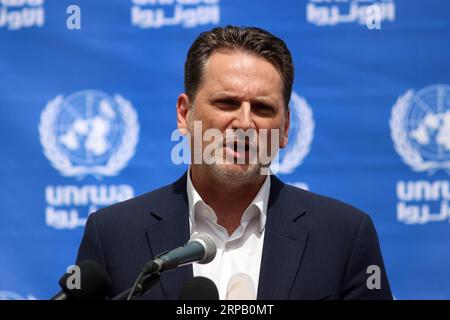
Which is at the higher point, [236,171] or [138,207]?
[236,171]

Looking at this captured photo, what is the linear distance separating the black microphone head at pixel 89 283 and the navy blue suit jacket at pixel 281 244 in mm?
509

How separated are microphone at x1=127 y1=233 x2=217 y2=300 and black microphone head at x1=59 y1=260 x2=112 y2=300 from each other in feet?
0.51

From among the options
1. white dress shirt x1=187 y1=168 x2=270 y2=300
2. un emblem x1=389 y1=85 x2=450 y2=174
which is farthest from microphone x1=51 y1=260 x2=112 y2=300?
un emblem x1=389 y1=85 x2=450 y2=174

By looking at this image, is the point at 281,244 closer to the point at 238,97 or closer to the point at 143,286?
the point at 238,97

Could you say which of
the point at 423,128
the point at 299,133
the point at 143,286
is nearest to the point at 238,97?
the point at 143,286

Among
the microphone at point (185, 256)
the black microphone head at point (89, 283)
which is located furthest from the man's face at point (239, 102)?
the black microphone head at point (89, 283)

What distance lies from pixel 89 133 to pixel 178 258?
2153 millimetres

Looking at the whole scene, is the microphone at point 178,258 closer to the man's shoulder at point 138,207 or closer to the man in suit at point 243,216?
the man in suit at point 243,216

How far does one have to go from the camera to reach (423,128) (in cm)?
366

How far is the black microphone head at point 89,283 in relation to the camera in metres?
1.65

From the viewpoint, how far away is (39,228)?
367cm

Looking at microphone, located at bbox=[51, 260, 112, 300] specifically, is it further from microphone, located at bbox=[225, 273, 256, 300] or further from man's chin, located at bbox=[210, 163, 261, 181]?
man's chin, located at bbox=[210, 163, 261, 181]

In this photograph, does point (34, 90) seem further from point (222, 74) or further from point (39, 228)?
point (222, 74)
